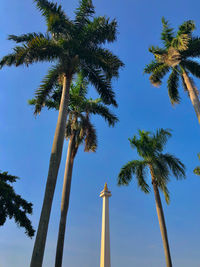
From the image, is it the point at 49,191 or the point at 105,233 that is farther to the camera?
the point at 105,233

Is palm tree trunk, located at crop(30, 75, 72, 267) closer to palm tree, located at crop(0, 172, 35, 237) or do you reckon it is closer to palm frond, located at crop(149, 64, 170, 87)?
palm tree, located at crop(0, 172, 35, 237)

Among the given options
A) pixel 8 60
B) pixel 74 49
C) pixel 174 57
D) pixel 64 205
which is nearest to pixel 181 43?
pixel 174 57

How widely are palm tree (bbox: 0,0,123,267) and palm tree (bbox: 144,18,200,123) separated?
5.71 meters

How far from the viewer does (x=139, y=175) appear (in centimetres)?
1612

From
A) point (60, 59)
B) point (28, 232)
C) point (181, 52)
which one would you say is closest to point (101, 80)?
point (60, 59)

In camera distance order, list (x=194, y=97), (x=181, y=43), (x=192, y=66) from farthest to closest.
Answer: (x=192, y=66) → (x=194, y=97) → (x=181, y=43)

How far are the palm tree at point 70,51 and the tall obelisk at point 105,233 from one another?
9876mm

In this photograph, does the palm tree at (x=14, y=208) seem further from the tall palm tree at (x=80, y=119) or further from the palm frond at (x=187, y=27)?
the palm frond at (x=187, y=27)

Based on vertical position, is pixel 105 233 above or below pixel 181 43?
below

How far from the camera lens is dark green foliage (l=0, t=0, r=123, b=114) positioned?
11.1 metres

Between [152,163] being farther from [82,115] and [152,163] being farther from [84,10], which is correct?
[84,10]

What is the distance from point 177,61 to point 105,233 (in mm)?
14114

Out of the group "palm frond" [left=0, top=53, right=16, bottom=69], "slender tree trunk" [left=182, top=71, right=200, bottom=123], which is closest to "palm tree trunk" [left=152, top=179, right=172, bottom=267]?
"slender tree trunk" [left=182, top=71, right=200, bottom=123]

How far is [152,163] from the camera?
15.9 meters
